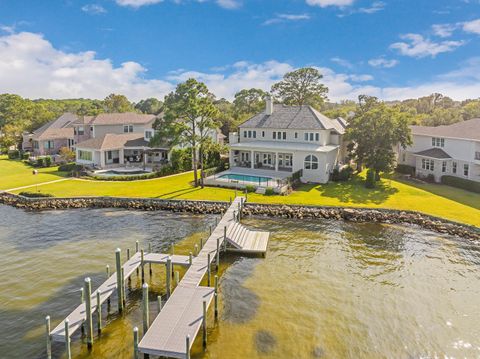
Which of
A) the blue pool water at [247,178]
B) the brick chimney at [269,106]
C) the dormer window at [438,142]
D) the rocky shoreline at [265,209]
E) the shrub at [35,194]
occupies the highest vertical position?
the brick chimney at [269,106]

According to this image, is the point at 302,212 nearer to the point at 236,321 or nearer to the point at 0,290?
the point at 236,321

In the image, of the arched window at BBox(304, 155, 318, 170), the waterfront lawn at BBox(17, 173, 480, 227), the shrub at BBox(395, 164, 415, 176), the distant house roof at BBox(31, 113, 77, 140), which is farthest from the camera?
the distant house roof at BBox(31, 113, 77, 140)

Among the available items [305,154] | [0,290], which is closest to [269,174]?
[305,154]

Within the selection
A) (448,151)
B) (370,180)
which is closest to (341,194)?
(370,180)

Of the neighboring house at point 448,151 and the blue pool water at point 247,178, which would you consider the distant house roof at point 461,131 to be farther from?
the blue pool water at point 247,178

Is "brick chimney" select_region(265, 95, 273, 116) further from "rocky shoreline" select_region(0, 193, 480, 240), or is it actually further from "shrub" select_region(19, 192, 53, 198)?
"shrub" select_region(19, 192, 53, 198)

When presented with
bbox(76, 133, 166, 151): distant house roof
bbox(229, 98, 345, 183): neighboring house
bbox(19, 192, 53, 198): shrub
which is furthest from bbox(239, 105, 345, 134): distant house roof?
bbox(19, 192, 53, 198): shrub

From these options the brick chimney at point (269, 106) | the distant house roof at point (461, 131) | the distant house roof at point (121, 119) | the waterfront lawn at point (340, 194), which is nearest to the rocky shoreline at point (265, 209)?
the waterfront lawn at point (340, 194)
